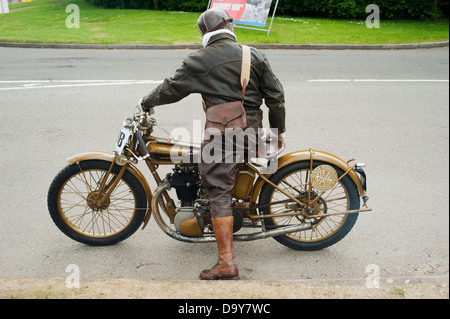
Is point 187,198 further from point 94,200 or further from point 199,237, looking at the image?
point 94,200

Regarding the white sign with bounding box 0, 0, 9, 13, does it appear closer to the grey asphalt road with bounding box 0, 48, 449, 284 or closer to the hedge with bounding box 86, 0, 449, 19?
the grey asphalt road with bounding box 0, 48, 449, 284

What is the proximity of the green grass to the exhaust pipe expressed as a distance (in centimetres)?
929

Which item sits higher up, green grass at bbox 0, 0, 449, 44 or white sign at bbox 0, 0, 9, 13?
white sign at bbox 0, 0, 9, 13

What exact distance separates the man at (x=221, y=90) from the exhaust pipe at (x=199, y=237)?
0.74ft

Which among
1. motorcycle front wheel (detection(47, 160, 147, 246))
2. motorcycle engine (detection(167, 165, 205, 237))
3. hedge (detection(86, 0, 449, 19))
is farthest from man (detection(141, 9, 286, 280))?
hedge (detection(86, 0, 449, 19))

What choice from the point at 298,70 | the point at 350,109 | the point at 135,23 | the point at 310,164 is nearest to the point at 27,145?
the point at 310,164

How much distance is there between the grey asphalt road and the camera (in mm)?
3814

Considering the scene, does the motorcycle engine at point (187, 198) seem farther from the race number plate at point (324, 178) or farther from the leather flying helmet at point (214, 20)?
the leather flying helmet at point (214, 20)

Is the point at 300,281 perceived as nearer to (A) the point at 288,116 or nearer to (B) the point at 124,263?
(B) the point at 124,263

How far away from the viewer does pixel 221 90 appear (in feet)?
10.9

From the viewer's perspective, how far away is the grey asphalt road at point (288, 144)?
3.81m

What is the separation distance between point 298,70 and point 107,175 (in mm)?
7241

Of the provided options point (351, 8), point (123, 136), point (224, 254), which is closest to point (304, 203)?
point (224, 254)

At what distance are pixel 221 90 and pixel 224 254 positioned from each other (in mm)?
1219
